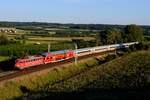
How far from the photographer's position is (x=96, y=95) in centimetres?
3600

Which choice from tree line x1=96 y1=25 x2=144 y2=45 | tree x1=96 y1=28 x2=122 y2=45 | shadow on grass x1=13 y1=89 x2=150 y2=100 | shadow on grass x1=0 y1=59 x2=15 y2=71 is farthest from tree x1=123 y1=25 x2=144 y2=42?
shadow on grass x1=13 y1=89 x2=150 y2=100

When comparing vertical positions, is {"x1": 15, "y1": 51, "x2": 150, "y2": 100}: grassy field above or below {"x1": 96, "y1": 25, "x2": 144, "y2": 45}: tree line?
above

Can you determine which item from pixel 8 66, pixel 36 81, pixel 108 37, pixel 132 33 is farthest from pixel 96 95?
pixel 132 33

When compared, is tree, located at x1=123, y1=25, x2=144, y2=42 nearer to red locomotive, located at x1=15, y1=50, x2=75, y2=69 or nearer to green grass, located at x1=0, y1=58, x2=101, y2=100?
red locomotive, located at x1=15, y1=50, x2=75, y2=69

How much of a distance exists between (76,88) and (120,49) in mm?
55231

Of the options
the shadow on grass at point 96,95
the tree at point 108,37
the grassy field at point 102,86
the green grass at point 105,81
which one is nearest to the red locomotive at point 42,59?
the green grass at point 105,81

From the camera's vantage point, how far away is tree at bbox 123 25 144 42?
383 ft

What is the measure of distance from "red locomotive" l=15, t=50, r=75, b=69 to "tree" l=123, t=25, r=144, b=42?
52424 millimetres

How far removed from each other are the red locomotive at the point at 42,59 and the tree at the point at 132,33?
52.4 metres

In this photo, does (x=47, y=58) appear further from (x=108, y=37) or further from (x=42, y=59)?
(x=108, y=37)

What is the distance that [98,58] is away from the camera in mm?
72812

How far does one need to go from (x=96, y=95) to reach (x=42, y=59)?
20.9 m

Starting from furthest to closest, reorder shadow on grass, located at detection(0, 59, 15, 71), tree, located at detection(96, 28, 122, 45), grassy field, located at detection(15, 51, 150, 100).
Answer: tree, located at detection(96, 28, 122, 45)
shadow on grass, located at detection(0, 59, 15, 71)
grassy field, located at detection(15, 51, 150, 100)

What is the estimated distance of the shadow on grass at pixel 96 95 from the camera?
112 ft
